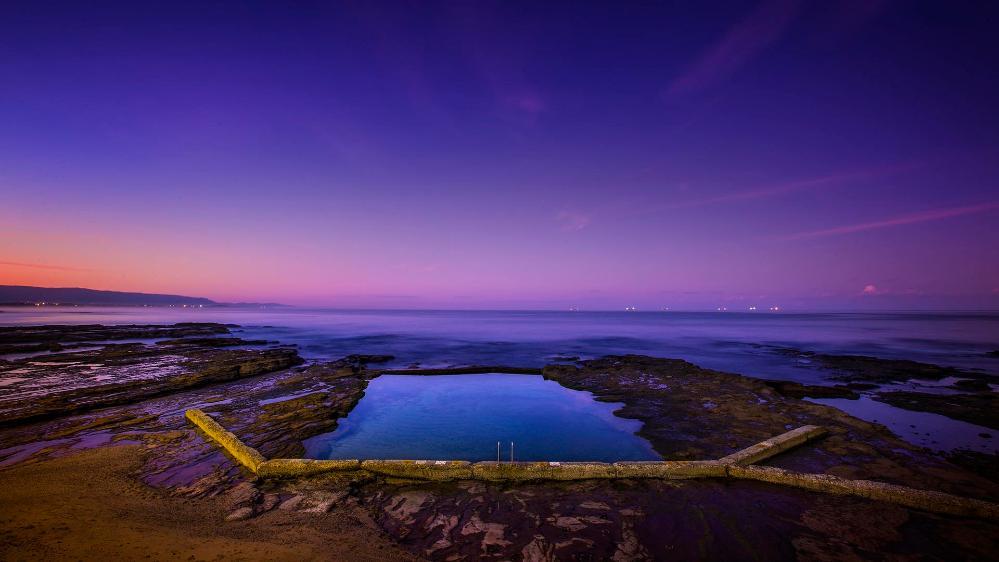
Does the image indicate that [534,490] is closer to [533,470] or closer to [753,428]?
[533,470]

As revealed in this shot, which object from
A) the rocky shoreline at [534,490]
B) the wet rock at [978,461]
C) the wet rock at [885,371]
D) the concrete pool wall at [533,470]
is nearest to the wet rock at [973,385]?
the wet rock at [885,371]

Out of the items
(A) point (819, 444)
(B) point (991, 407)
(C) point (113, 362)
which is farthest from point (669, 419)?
(C) point (113, 362)

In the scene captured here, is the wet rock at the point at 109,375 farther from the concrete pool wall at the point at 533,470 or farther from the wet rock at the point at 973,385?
the wet rock at the point at 973,385

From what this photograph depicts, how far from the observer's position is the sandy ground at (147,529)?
507 cm

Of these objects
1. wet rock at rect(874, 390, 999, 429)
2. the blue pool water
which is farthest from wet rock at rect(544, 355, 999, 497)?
wet rock at rect(874, 390, 999, 429)

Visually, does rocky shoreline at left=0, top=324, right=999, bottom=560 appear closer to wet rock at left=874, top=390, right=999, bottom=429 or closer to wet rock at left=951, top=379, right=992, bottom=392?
wet rock at left=874, top=390, right=999, bottom=429

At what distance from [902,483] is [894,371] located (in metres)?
20.2

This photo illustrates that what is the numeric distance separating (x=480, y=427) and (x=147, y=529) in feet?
28.9

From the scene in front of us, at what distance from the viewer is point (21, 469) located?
7750mm

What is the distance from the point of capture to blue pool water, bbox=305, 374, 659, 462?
1063cm

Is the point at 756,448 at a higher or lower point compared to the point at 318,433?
higher

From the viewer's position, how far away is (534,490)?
23.5 ft

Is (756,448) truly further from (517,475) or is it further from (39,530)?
(39,530)

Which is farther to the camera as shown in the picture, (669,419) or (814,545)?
(669,419)
